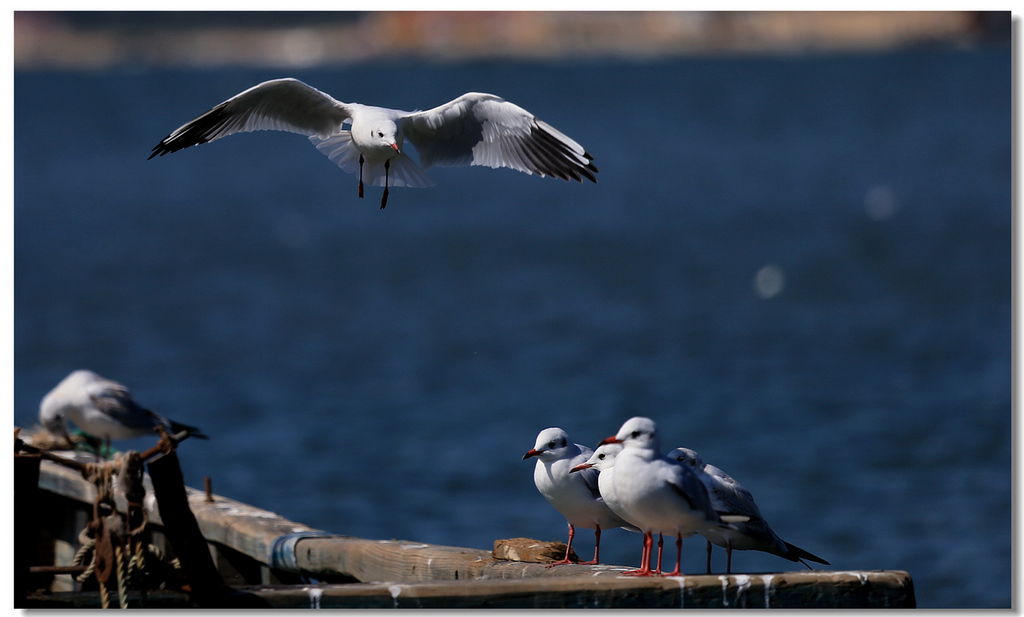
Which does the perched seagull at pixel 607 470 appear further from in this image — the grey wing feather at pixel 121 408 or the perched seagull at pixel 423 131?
the grey wing feather at pixel 121 408

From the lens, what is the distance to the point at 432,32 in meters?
8.62

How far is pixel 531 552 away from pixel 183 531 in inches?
53.1

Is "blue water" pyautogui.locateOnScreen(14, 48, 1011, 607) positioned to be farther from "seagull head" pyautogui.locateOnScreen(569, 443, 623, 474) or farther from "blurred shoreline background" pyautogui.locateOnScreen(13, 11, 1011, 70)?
"seagull head" pyautogui.locateOnScreen(569, 443, 623, 474)

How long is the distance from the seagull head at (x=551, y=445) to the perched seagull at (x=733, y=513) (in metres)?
0.47

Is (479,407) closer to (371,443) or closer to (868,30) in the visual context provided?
(371,443)

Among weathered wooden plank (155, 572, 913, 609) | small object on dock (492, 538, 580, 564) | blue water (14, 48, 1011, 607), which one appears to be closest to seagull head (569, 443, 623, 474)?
weathered wooden plank (155, 572, 913, 609)

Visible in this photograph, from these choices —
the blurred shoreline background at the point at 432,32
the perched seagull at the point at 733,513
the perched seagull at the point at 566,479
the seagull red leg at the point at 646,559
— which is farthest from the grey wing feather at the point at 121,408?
the perched seagull at the point at 733,513

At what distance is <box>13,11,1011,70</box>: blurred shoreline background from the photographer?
754 centimetres

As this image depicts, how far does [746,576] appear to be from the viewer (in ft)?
12.3

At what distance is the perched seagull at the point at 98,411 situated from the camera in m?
7.41

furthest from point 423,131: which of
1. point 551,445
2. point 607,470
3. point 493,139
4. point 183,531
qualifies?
point 183,531

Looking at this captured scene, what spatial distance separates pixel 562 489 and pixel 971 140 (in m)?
38.4

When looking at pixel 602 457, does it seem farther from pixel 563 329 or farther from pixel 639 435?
pixel 563 329

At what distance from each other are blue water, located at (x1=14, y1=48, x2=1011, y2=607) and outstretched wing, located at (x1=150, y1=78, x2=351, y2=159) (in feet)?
20.7
